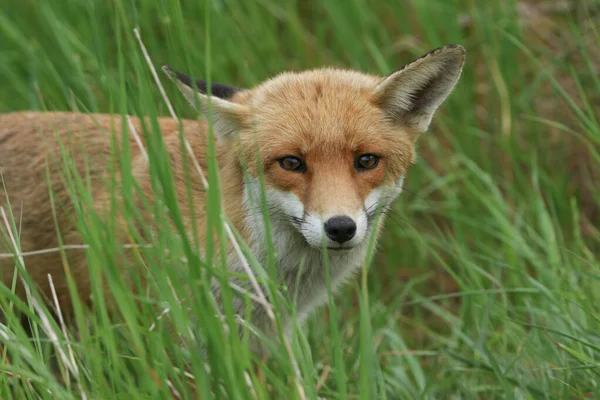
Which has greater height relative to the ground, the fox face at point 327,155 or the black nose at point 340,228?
the fox face at point 327,155

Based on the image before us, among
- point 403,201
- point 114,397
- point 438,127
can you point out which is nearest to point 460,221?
point 403,201

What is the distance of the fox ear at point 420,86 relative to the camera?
12.0 feet

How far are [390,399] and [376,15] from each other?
11.5 feet

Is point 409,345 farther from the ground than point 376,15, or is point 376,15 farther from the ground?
point 376,15

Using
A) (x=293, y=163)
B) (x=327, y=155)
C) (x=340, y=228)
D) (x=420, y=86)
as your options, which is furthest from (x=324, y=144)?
(x=420, y=86)

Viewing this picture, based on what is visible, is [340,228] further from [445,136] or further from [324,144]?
[445,136]

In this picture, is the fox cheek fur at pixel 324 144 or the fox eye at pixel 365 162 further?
the fox eye at pixel 365 162

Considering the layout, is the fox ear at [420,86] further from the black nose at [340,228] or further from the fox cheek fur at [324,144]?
the black nose at [340,228]

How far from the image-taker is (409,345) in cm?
537

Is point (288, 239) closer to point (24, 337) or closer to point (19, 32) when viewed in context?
point (24, 337)

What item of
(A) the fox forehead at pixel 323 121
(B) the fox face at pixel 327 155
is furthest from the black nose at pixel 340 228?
(A) the fox forehead at pixel 323 121

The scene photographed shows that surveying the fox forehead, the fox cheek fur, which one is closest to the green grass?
the fox cheek fur

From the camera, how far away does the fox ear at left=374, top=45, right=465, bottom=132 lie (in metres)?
3.64

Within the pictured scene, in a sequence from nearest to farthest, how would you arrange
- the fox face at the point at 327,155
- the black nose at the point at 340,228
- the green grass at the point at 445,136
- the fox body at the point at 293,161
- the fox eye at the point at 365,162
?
the black nose at the point at 340,228, the fox face at the point at 327,155, the fox body at the point at 293,161, the fox eye at the point at 365,162, the green grass at the point at 445,136
